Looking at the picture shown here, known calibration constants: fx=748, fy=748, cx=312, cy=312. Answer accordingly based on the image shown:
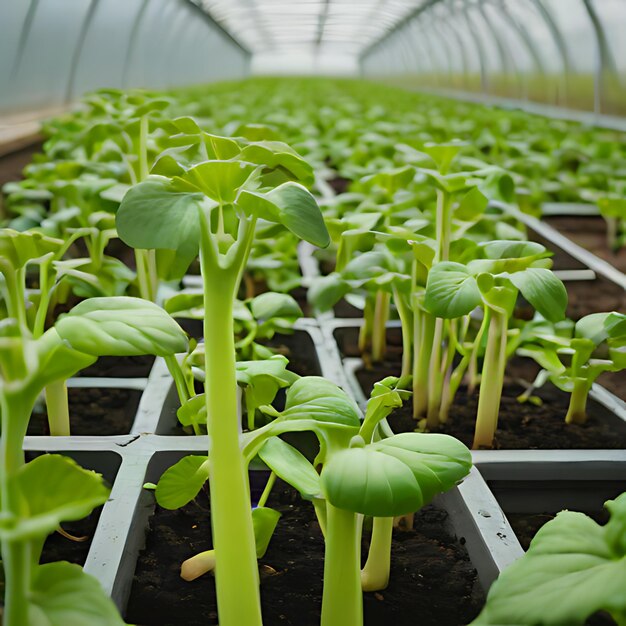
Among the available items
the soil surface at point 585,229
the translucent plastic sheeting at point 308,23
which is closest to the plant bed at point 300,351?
the soil surface at point 585,229

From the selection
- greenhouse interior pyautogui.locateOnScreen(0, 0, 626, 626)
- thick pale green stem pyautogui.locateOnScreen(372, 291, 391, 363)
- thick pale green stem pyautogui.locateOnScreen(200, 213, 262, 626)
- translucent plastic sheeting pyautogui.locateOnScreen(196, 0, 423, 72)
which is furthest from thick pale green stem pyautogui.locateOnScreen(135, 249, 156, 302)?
translucent plastic sheeting pyautogui.locateOnScreen(196, 0, 423, 72)

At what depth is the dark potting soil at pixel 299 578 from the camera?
0.68 m

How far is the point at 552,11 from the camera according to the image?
6867 millimetres

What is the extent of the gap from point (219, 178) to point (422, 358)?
1.83ft

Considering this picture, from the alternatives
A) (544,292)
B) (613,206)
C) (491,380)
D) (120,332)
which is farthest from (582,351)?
(613,206)

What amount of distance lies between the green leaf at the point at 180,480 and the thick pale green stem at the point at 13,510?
0.68ft

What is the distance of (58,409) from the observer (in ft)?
3.02

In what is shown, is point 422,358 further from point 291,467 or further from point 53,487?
point 53,487

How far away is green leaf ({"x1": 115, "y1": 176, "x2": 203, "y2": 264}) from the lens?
1.71ft

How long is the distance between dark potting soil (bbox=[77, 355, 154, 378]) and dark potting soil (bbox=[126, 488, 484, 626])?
0.49 meters

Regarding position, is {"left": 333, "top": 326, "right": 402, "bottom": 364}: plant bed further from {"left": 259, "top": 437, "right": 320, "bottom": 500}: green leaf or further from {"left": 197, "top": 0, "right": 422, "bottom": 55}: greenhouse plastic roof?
{"left": 197, "top": 0, "right": 422, "bottom": 55}: greenhouse plastic roof

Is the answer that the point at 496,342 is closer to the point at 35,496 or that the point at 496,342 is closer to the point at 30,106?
the point at 35,496

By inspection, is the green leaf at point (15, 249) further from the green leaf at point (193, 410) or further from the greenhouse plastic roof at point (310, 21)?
the greenhouse plastic roof at point (310, 21)

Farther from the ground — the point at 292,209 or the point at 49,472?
the point at 292,209
